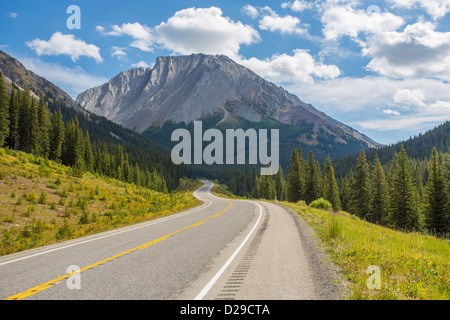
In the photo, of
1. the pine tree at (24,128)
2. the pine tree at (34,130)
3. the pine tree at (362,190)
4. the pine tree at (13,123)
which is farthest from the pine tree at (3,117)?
the pine tree at (362,190)

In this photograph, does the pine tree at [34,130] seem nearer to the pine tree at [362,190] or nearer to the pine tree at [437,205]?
the pine tree at [362,190]

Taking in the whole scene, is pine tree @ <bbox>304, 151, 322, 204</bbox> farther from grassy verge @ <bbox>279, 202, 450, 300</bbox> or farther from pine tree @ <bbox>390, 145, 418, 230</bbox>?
grassy verge @ <bbox>279, 202, 450, 300</bbox>

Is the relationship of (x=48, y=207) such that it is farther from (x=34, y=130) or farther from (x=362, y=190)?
(x=362, y=190)

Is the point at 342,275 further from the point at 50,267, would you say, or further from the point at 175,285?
the point at 50,267

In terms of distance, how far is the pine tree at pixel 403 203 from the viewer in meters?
41.1

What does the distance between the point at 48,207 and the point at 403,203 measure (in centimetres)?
4763

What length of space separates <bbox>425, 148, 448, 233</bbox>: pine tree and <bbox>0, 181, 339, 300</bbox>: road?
3755cm

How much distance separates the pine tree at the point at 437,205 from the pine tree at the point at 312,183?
73.2ft

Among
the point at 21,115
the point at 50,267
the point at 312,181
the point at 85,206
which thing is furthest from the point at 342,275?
the point at 21,115

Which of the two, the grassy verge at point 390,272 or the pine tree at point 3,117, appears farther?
the pine tree at point 3,117

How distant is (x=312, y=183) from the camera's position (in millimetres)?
58625

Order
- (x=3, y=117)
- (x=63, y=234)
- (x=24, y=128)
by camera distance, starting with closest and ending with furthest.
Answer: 1. (x=63, y=234)
2. (x=3, y=117)
3. (x=24, y=128)

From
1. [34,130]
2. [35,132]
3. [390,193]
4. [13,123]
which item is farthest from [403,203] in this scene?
[13,123]

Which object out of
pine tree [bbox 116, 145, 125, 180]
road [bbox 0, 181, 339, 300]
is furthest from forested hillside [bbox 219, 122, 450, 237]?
pine tree [bbox 116, 145, 125, 180]
